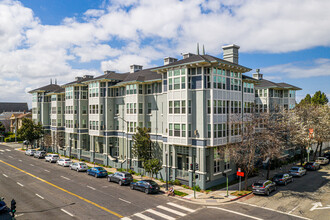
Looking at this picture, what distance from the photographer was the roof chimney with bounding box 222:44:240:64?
116 feet

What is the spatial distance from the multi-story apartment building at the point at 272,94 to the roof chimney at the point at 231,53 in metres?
12.5

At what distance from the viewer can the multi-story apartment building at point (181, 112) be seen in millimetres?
29172

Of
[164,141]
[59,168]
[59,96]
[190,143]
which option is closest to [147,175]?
[164,141]

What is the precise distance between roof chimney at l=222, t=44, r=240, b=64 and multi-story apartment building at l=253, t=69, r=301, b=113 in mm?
12507

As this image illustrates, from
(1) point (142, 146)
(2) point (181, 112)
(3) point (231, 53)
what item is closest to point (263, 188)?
(2) point (181, 112)

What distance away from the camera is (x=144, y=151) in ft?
113

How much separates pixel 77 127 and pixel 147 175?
22.8 metres

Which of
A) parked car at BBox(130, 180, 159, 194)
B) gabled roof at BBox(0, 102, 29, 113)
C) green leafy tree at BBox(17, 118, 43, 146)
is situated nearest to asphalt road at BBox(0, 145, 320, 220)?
parked car at BBox(130, 180, 159, 194)

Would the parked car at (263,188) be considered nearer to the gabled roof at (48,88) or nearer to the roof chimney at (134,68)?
the roof chimney at (134,68)

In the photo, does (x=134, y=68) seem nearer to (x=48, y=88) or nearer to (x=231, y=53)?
(x=231, y=53)

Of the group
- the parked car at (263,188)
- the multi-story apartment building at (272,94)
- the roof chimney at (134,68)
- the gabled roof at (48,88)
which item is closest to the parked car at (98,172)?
the parked car at (263,188)

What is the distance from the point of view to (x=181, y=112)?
2988cm

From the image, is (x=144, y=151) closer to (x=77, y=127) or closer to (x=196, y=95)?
(x=196, y=95)

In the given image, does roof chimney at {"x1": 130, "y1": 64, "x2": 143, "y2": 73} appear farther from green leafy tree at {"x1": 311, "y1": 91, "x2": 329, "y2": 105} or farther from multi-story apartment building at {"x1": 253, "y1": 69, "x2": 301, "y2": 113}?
green leafy tree at {"x1": 311, "y1": 91, "x2": 329, "y2": 105}
